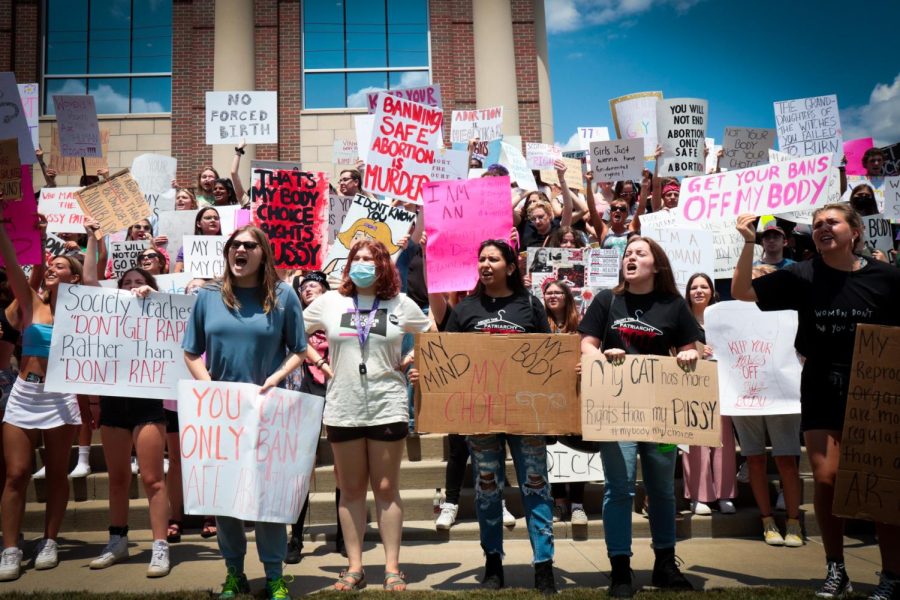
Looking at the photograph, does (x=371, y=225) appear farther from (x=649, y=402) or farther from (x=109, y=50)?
(x=109, y=50)

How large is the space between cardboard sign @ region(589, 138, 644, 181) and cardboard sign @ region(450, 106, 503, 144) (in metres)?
3.41

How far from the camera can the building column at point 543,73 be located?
63.9 ft

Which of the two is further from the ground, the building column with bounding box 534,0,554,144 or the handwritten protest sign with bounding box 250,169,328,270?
the building column with bounding box 534,0,554,144

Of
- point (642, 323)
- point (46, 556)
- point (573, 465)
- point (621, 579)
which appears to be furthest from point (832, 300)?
point (46, 556)

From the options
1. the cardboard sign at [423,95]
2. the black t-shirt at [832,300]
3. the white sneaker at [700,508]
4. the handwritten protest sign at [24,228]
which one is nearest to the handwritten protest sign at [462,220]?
the black t-shirt at [832,300]

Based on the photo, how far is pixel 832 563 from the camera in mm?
4617

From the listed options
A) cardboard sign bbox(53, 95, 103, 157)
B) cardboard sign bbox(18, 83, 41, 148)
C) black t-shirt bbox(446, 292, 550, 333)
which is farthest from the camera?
cardboard sign bbox(18, 83, 41, 148)

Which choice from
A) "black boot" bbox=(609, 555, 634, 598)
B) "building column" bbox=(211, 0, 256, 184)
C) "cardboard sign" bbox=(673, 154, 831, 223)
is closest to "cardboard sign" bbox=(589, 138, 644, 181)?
"cardboard sign" bbox=(673, 154, 831, 223)

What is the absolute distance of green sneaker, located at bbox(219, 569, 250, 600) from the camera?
15.1 feet

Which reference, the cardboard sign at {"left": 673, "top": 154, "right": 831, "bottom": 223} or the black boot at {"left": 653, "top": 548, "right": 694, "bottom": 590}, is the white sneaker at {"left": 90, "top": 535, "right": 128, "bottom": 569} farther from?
the cardboard sign at {"left": 673, "top": 154, "right": 831, "bottom": 223}

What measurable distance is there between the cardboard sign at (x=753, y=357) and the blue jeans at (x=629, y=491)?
165 centimetres

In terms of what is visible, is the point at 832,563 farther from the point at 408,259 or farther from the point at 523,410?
the point at 408,259

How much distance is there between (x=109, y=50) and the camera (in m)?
19.7

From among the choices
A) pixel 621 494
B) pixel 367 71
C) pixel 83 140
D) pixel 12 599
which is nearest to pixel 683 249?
pixel 621 494
